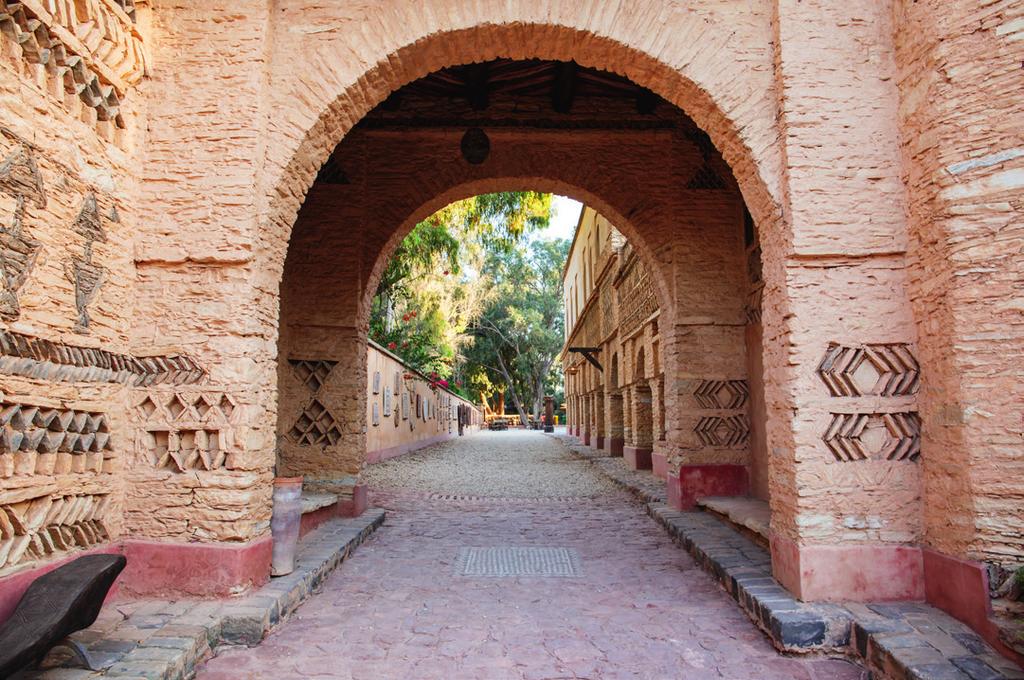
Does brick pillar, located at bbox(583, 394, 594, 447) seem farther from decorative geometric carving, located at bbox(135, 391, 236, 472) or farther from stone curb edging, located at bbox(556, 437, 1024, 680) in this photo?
decorative geometric carving, located at bbox(135, 391, 236, 472)

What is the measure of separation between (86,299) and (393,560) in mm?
3230

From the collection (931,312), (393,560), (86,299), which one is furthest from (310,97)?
(931,312)

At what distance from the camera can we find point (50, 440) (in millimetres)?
3451

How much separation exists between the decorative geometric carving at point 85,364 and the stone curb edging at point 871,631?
12.5ft

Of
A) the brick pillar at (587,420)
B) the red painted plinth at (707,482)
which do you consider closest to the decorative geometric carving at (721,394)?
the red painted plinth at (707,482)

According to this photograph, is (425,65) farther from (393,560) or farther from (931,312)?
(393,560)

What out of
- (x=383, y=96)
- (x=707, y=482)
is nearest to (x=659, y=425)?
(x=707, y=482)

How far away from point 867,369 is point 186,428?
4323 millimetres

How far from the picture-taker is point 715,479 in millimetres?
7148

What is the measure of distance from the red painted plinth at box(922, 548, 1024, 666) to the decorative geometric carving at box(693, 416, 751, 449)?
11.4ft

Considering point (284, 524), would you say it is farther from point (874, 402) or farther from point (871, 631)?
point (874, 402)

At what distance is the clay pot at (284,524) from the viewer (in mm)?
4438

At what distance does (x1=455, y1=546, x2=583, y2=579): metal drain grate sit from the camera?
5.12 m

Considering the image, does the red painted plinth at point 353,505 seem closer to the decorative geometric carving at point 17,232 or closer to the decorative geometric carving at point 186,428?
the decorative geometric carving at point 186,428
